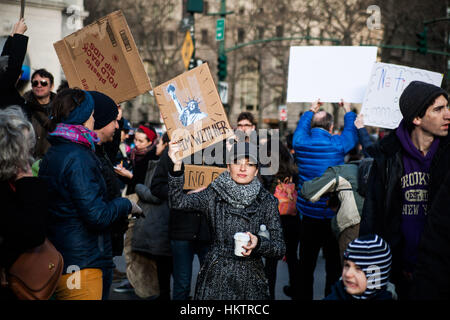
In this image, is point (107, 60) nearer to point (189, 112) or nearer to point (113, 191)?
point (189, 112)

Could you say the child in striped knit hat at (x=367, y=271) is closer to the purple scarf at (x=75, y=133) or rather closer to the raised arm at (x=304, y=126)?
the purple scarf at (x=75, y=133)

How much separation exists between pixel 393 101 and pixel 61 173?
2913 millimetres

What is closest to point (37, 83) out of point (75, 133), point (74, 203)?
point (75, 133)

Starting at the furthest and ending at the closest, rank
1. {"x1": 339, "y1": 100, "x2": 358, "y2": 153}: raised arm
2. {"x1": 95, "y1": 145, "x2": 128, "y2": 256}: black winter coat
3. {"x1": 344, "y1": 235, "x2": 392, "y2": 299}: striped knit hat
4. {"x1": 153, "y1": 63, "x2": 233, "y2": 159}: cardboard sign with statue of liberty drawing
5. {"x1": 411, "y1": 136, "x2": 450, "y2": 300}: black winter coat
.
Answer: {"x1": 339, "y1": 100, "x2": 358, "y2": 153}: raised arm, {"x1": 153, "y1": 63, "x2": 233, "y2": 159}: cardboard sign with statue of liberty drawing, {"x1": 95, "y1": 145, "x2": 128, "y2": 256}: black winter coat, {"x1": 344, "y1": 235, "x2": 392, "y2": 299}: striped knit hat, {"x1": 411, "y1": 136, "x2": 450, "y2": 300}: black winter coat

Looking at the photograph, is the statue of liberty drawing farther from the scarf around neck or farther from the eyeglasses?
the eyeglasses

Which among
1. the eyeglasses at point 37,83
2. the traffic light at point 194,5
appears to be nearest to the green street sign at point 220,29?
the traffic light at point 194,5

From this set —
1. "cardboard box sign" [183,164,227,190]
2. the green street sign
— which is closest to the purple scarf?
"cardboard box sign" [183,164,227,190]

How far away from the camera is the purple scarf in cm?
316

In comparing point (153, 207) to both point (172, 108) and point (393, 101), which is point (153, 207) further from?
point (393, 101)

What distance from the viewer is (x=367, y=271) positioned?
9.67 feet

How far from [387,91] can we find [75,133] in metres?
2.76

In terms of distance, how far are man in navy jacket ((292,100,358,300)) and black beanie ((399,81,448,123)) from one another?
211 centimetres

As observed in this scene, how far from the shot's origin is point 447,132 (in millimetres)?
3105

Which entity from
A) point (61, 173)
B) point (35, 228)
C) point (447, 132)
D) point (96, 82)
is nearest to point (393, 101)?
point (447, 132)
